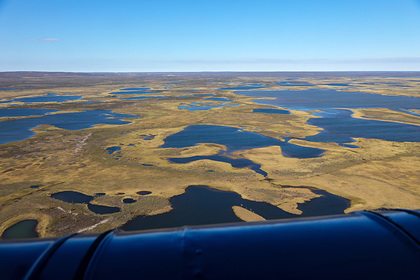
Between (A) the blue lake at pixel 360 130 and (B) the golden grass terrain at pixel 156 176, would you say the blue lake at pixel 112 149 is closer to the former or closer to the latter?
(B) the golden grass terrain at pixel 156 176

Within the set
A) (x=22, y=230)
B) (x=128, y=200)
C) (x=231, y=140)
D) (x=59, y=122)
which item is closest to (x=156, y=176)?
(x=128, y=200)

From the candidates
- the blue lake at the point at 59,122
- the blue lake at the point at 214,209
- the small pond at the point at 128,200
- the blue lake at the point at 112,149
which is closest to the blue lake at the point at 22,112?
the blue lake at the point at 59,122

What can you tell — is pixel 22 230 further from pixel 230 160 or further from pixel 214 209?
pixel 230 160

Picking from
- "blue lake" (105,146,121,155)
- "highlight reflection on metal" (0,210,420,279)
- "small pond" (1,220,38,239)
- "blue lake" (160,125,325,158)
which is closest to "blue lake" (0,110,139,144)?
"blue lake" (105,146,121,155)

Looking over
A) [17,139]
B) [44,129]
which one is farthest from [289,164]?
[44,129]

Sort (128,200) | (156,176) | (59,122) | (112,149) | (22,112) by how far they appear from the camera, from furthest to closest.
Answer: (22,112) < (59,122) < (112,149) < (156,176) < (128,200)

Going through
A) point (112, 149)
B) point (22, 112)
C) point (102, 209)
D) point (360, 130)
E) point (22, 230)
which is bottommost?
point (22, 230)
